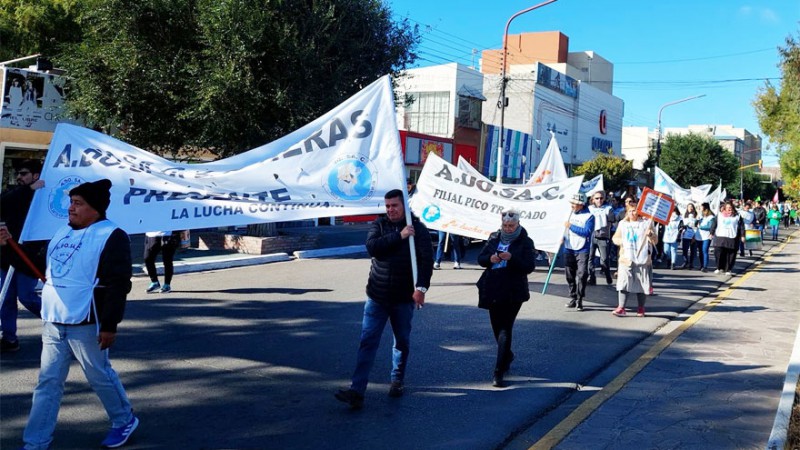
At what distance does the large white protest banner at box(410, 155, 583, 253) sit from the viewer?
11.1m

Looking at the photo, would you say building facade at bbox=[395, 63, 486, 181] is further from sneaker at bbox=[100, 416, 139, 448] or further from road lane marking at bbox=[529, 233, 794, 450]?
sneaker at bbox=[100, 416, 139, 448]

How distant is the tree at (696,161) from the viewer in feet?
179

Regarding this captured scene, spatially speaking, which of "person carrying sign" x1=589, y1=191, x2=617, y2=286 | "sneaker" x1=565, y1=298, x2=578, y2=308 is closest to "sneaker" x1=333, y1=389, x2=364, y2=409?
"sneaker" x1=565, y1=298, x2=578, y2=308

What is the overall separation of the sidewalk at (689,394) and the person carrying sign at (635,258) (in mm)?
474

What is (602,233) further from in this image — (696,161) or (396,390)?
(696,161)

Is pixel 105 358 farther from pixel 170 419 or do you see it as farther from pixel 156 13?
pixel 156 13

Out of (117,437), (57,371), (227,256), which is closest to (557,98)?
(227,256)

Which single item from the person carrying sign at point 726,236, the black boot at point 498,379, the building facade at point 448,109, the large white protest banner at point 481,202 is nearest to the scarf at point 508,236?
the black boot at point 498,379

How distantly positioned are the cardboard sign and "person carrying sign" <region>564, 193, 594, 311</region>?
735 mm

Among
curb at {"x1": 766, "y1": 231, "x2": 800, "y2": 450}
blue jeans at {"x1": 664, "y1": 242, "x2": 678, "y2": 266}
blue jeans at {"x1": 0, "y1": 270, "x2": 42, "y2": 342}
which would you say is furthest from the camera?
blue jeans at {"x1": 664, "y1": 242, "x2": 678, "y2": 266}

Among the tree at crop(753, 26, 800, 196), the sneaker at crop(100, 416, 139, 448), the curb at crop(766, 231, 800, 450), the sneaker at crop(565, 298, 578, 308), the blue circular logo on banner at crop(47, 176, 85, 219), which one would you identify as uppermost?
the tree at crop(753, 26, 800, 196)

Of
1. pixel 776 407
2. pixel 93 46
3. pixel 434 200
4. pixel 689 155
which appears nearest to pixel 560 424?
pixel 776 407

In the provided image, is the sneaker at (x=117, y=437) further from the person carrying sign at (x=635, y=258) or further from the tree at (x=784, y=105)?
the tree at (x=784, y=105)

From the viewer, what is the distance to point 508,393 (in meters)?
6.02
